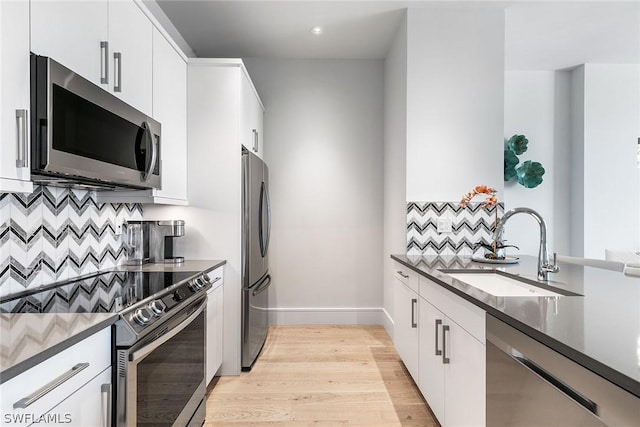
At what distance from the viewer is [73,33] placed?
1.42 m

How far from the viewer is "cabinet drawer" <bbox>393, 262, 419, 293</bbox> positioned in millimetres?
2342

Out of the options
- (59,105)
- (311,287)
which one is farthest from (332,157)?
(59,105)

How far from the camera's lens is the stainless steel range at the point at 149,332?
1.22 m

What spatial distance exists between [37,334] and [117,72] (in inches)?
49.5

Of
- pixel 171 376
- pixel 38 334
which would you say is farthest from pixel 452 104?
pixel 38 334

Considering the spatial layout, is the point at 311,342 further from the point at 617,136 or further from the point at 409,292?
the point at 617,136

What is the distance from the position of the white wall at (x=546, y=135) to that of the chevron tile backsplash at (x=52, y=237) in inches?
154

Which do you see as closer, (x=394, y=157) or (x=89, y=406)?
(x=89, y=406)

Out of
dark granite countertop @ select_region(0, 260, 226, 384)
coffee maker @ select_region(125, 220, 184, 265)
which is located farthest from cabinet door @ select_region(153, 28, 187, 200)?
dark granite countertop @ select_region(0, 260, 226, 384)

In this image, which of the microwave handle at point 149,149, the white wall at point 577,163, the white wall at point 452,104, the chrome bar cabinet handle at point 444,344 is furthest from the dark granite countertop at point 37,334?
the white wall at point 577,163

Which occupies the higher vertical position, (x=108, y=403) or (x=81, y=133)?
(x=81, y=133)

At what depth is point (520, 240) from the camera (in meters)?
4.04

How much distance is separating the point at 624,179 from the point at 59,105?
5043 millimetres

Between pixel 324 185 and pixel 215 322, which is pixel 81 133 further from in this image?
pixel 324 185
